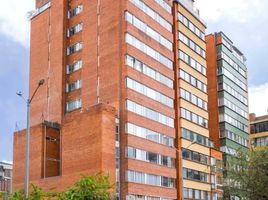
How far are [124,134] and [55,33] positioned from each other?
24.8 m

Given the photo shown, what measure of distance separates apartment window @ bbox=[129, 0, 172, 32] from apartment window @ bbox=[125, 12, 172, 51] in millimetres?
2161

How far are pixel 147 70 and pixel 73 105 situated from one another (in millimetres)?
12554

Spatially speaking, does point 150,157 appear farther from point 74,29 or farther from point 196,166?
point 74,29

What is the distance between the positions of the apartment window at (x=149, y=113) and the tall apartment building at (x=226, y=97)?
21.1 meters

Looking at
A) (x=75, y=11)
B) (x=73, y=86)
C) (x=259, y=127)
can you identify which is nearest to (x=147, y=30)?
(x=75, y=11)

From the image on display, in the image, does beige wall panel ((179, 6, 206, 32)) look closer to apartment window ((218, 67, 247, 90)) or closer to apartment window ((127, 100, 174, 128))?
apartment window ((218, 67, 247, 90))

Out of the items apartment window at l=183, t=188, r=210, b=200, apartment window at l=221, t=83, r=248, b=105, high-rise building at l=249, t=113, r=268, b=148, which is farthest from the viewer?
high-rise building at l=249, t=113, r=268, b=148

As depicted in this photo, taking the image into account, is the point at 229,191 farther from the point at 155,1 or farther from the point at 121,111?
the point at 155,1

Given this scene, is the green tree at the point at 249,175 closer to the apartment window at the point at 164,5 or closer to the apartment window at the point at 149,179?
the apartment window at the point at 149,179

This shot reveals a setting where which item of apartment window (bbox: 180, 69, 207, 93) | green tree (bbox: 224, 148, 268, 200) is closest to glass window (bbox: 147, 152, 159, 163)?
apartment window (bbox: 180, 69, 207, 93)

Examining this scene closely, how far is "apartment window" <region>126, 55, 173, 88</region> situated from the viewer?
72144 millimetres

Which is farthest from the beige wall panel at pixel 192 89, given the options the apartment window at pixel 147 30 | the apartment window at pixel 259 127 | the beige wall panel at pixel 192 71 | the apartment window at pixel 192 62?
the apartment window at pixel 259 127

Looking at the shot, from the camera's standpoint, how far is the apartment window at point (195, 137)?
82.1 meters

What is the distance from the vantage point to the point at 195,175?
83.4 m
